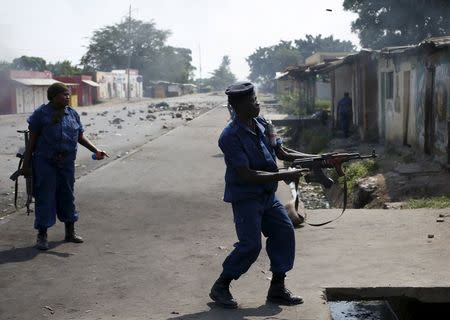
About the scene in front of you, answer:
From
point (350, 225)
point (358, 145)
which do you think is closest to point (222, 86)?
point (358, 145)

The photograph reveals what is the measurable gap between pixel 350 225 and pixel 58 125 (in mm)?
3409

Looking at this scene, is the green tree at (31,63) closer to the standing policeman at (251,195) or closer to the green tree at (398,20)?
the green tree at (398,20)

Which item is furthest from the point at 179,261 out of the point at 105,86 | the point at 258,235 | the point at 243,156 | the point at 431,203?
the point at 105,86

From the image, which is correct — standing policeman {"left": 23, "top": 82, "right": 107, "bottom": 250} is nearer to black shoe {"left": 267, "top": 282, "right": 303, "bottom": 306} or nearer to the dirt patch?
black shoe {"left": 267, "top": 282, "right": 303, "bottom": 306}

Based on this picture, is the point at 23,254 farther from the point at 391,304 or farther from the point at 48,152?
the point at 391,304

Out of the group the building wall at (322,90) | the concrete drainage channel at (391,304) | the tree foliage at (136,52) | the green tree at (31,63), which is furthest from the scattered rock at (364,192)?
the tree foliage at (136,52)

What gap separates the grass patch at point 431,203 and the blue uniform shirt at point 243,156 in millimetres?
4501

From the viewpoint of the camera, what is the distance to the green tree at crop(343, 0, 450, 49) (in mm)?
32188

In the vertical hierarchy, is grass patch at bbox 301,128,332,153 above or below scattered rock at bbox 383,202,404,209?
above

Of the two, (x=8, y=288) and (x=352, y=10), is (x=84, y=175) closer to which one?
(x=8, y=288)

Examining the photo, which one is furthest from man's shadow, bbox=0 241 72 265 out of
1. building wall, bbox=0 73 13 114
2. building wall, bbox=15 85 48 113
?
building wall, bbox=15 85 48 113

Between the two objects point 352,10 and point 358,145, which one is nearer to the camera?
point 358,145

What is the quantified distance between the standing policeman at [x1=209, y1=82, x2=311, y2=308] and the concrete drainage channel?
→ 53 centimetres

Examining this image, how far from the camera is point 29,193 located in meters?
6.81
